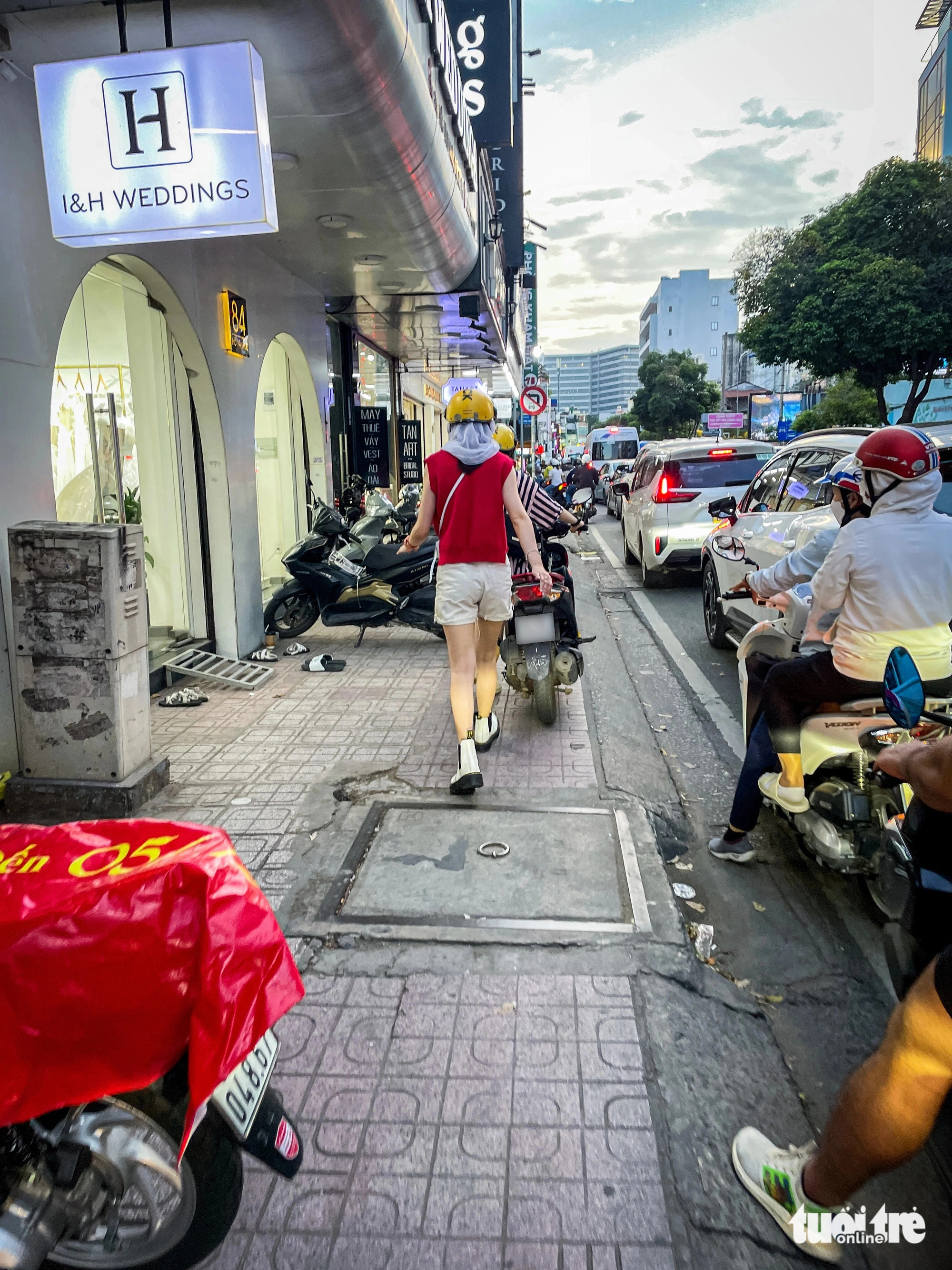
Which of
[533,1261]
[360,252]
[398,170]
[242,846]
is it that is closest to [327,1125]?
[533,1261]

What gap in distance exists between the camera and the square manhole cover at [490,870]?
347 cm

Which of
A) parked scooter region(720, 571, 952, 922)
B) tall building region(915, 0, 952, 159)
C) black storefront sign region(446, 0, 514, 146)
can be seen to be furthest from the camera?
tall building region(915, 0, 952, 159)

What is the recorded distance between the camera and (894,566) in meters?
3.30

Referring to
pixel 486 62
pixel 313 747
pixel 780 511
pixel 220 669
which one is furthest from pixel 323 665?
pixel 486 62

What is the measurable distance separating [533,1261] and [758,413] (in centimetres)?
10541

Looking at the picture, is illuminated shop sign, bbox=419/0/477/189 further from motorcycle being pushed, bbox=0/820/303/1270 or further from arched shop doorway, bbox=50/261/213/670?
motorcycle being pushed, bbox=0/820/303/1270

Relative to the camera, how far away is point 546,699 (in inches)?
226

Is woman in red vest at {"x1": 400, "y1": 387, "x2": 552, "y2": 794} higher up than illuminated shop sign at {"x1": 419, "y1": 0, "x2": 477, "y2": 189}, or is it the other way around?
illuminated shop sign at {"x1": 419, "y1": 0, "x2": 477, "y2": 189}

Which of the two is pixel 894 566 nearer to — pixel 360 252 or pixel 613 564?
pixel 360 252

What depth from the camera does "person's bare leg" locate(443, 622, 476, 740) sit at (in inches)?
189

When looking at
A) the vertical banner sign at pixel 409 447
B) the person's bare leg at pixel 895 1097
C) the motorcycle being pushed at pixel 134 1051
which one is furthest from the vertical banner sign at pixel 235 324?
the vertical banner sign at pixel 409 447

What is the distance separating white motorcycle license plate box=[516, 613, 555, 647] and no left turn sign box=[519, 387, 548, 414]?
531 inches

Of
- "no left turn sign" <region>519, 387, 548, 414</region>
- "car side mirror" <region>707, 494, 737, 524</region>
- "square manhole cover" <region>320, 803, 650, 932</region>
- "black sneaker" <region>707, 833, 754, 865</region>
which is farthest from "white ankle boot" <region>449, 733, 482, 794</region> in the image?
"no left turn sign" <region>519, 387, 548, 414</region>

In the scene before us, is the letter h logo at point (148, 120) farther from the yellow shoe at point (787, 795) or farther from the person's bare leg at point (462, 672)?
the yellow shoe at point (787, 795)
